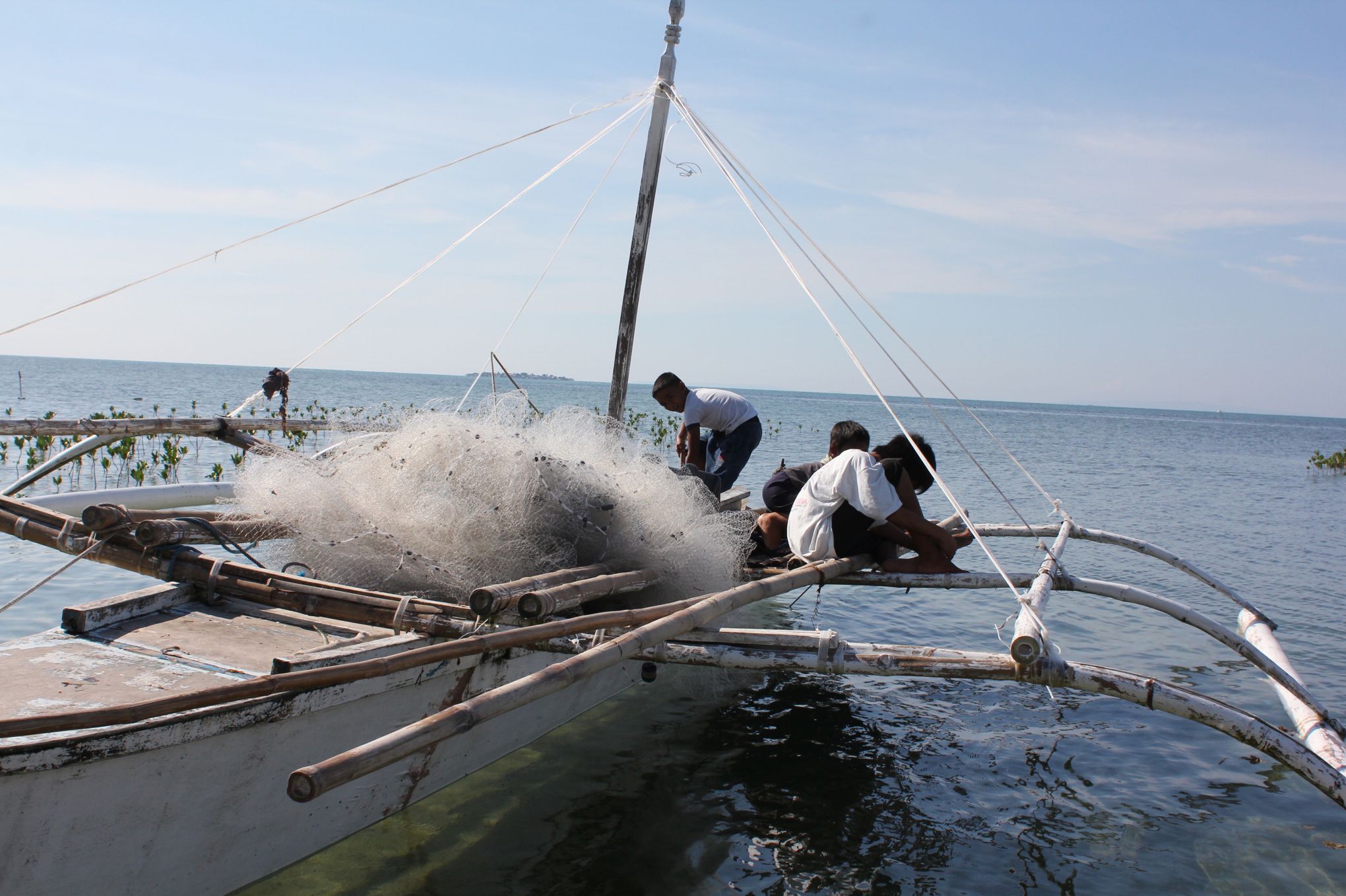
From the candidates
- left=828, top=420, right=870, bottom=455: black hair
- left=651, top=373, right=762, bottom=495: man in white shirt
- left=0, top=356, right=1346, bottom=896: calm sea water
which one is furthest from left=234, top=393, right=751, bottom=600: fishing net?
left=651, top=373, right=762, bottom=495: man in white shirt

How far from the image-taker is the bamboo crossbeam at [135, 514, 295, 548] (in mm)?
4062

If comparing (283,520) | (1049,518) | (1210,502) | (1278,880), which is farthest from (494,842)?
(1210,502)

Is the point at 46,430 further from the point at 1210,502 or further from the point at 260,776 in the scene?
the point at 1210,502

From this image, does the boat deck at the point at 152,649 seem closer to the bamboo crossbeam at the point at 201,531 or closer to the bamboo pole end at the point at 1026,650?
the bamboo crossbeam at the point at 201,531

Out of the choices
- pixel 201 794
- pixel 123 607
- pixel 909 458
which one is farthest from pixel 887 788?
pixel 123 607

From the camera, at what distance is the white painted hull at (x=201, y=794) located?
2521 mm

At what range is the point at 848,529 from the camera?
556cm

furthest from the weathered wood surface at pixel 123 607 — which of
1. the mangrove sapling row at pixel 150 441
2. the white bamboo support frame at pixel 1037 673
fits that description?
the white bamboo support frame at pixel 1037 673

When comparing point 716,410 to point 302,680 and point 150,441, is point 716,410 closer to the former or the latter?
point 302,680

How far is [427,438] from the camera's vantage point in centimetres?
443

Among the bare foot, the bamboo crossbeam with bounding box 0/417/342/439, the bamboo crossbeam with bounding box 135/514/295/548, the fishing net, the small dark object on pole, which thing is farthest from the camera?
the small dark object on pole

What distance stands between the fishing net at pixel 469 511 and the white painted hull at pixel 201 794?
60 cm

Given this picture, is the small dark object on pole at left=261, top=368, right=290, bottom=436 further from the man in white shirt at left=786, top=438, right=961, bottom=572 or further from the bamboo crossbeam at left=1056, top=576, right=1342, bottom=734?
the bamboo crossbeam at left=1056, top=576, right=1342, bottom=734

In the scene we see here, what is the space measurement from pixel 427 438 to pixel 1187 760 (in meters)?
4.82
